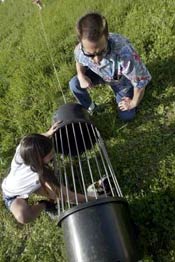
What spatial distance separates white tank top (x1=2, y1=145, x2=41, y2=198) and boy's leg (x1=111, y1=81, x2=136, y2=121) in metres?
0.93

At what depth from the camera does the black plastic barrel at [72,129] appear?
3129 mm

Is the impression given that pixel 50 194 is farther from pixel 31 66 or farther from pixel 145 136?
pixel 31 66

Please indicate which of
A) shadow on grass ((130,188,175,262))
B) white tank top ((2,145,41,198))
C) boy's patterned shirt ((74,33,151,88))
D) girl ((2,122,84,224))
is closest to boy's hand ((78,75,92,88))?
boy's patterned shirt ((74,33,151,88))

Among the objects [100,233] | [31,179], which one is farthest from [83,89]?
[100,233]

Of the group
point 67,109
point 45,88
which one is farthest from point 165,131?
point 45,88

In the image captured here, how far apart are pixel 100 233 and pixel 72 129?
1.09 m

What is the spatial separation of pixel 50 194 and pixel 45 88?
1441mm

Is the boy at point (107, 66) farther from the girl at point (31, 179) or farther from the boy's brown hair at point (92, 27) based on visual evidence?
the girl at point (31, 179)

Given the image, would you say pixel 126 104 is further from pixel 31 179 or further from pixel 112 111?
pixel 31 179

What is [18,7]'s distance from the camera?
6.71m

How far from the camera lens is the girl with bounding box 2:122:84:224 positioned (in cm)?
276

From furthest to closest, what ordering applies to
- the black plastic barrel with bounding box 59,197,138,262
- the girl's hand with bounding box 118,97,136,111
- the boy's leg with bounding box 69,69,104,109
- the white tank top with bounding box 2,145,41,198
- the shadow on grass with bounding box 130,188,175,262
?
the boy's leg with bounding box 69,69,104,109 → the girl's hand with bounding box 118,97,136,111 → the white tank top with bounding box 2,145,41,198 → the shadow on grass with bounding box 130,188,175,262 → the black plastic barrel with bounding box 59,197,138,262

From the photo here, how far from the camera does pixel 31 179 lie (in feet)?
9.65

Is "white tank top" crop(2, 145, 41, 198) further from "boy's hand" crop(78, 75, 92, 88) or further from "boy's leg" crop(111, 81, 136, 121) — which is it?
"boy's leg" crop(111, 81, 136, 121)
